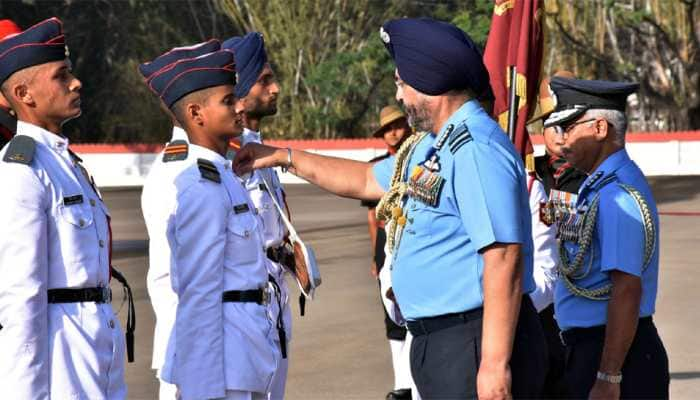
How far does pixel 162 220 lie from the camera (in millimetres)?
4816

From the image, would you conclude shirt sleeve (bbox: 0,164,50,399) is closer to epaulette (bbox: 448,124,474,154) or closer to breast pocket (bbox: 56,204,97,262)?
breast pocket (bbox: 56,204,97,262)

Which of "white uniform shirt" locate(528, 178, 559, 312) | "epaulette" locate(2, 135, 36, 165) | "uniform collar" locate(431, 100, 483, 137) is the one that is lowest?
"white uniform shirt" locate(528, 178, 559, 312)

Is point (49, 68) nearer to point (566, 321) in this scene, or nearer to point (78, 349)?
point (78, 349)

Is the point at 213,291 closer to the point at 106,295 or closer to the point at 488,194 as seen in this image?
the point at 106,295

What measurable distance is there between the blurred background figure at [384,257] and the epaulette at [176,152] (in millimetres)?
1719

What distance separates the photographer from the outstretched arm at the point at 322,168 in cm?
467

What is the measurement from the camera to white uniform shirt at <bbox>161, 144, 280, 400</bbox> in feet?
15.3

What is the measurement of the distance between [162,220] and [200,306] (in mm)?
362

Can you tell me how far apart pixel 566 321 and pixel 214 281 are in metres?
1.24

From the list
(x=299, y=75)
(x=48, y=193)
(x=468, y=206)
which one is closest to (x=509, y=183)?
(x=468, y=206)

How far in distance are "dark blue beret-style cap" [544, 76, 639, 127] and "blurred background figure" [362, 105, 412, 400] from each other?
1873mm

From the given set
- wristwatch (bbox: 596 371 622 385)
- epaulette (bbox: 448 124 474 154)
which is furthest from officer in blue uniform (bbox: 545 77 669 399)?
epaulette (bbox: 448 124 474 154)

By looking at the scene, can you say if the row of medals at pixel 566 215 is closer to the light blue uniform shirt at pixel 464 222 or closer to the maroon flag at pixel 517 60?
the maroon flag at pixel 517 60

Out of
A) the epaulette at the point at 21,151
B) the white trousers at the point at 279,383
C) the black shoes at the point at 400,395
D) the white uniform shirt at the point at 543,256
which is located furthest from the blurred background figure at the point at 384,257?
the epaulette at the point at 21,151
